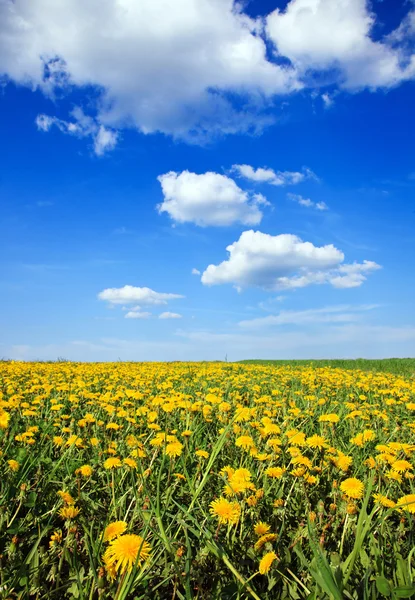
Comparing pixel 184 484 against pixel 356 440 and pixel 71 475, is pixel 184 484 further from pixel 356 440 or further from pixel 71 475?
pixel 356 440

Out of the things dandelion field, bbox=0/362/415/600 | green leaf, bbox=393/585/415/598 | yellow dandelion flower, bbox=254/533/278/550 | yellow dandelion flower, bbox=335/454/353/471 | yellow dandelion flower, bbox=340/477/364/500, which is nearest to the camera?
green leaf, bbox=393/585/415/598

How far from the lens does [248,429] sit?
382 centimetres

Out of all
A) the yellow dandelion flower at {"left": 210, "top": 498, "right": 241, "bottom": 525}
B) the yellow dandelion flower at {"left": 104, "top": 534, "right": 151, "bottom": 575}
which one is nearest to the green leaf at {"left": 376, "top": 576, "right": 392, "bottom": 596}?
the yellow dandelion flower at {"left": 210, "top": 498, "right": 241, "bottom": 525}

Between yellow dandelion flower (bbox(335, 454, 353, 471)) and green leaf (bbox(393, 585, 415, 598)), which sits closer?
green leaf (bbox(393, 585, 415, 598))

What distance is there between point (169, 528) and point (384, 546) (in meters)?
1.13

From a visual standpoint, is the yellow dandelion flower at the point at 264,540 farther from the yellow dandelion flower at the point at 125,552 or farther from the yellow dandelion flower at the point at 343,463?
the yellow dandelion flower at the point at 343,463

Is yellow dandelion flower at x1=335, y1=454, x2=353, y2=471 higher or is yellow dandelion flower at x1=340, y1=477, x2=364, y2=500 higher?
yellow dandelion flower at x1=335, y1=454, x2=353, y2=471

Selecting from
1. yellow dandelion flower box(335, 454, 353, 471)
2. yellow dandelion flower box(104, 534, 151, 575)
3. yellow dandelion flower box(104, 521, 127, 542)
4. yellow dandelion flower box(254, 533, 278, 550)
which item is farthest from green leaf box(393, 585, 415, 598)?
yellow dandelion flower box(335, 454, 353, 471)

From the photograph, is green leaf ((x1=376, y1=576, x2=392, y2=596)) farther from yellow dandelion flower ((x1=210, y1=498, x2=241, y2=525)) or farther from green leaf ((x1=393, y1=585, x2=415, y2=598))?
yellow dandelion flower ((x1=210, y1=498, x2=241, y2=525))

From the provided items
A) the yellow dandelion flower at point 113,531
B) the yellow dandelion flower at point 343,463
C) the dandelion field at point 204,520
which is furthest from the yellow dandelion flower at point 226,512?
the yellow dandelion flower at point 343,463

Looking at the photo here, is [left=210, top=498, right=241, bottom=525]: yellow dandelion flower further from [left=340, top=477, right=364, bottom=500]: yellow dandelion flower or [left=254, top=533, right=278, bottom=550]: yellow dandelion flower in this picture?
[left=340, top=477, right=364, bottom=500]: yellow dandelion flower

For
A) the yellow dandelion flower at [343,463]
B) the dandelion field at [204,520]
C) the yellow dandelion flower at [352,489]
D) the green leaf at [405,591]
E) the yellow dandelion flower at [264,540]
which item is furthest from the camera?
the yellow dandelion flower at [343,463]

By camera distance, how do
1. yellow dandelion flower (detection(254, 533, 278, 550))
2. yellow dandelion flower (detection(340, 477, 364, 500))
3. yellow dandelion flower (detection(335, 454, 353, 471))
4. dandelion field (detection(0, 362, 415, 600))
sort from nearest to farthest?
dandelion field (detection(0, 362, 415, 600)), yellow dandelion flower (detection(254, 533, 278, 550)), yellow dandelion flower (detection(340, 477, 364, 500)), yellow dandelion flower (detection(335, 454, 353, 471))

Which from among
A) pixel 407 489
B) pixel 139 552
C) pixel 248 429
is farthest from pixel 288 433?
pixel 139 552
